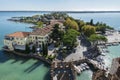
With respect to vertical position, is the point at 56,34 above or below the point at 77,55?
above

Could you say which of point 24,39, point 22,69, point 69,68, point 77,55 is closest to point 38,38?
point 24,39

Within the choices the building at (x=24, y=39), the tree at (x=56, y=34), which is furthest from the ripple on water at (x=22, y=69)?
the tree at (x=56, y=34)

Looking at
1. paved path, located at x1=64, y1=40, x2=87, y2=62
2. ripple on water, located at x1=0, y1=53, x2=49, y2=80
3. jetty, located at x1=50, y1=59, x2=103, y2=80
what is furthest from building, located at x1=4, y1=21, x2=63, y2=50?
jetty, located at x1=50, y1=59, x2=103, y2=80

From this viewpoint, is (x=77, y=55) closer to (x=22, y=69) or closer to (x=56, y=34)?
(x=56, y=34)

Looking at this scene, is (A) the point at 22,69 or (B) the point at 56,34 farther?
(B) the point at 56,34

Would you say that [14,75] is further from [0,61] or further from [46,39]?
[46,39]

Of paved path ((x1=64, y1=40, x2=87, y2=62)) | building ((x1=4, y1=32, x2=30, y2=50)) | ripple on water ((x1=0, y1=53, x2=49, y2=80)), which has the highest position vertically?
building ((x1=4, y1=32, x2=30, y2=50))

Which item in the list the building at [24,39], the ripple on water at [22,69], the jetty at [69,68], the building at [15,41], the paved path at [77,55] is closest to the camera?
the jetty at [69,68]

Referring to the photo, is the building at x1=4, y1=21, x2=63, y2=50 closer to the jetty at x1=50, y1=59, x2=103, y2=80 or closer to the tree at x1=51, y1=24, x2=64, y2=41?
the tree at x1=51, y1=24, x2=64, y2=41

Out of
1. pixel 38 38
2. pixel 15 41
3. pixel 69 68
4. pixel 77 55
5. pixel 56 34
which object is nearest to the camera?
pixel 69 68

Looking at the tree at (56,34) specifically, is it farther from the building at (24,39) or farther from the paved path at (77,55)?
the paved path at (77,55)

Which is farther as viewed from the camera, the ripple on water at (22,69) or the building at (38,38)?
the building at (38,38)

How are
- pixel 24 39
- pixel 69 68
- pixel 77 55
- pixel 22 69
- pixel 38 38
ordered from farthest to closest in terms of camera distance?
pixel 38 38 → pixel 24 39 → pixel 77 55 → pixel 22 69 → pixel 69 68
